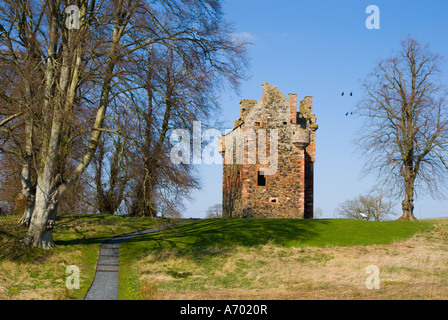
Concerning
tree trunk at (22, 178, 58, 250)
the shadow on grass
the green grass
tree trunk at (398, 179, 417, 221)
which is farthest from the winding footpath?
tree trunk at (398, 179, 417, 221)

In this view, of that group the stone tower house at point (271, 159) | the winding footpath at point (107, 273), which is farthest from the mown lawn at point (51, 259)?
the stone tower house at point (271, 159)

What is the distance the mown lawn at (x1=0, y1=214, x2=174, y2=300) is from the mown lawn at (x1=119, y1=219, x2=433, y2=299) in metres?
1.48

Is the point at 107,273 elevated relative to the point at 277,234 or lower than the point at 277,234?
lower

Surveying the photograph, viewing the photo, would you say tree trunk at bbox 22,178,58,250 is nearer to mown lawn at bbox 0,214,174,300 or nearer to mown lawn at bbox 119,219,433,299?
mown lawn at bbox 0,214,174,300

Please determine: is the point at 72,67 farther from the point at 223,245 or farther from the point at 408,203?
the point at 408,203

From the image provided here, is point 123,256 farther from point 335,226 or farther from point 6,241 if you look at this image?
point 335,226

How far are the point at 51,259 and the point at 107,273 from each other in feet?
8.13

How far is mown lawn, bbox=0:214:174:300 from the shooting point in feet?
48.9

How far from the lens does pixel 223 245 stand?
2330 centimetres

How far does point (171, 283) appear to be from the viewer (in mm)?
16781

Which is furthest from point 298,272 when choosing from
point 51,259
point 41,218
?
point 41,218

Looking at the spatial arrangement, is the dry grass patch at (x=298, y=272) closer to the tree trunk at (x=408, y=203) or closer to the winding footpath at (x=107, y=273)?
the winding footpath at (x=107, y=273)
